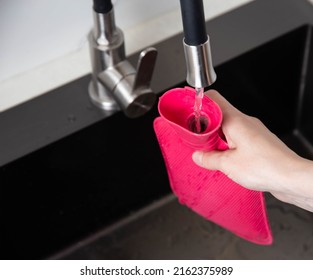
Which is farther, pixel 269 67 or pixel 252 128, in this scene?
pixel 269 67

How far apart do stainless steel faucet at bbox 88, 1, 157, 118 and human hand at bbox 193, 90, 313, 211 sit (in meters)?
0.10

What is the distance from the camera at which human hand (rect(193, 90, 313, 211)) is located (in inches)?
23.3

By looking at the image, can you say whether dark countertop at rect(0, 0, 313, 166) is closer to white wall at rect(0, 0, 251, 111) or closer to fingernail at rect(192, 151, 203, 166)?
white wall at rect(0, 0, 251, 111)

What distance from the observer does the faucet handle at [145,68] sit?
643 millimetres

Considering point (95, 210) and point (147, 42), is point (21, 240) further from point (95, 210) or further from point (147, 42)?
point (147, 42)

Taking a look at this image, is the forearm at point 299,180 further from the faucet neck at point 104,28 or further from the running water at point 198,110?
the faucet neck at point 104,28

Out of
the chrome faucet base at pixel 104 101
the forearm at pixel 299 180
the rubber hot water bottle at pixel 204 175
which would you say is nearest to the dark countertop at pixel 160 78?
the chrome faucet base at pixel 104 101

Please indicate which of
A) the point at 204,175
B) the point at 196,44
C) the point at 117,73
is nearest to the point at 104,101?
the point at 117,73

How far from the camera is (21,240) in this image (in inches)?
31.2

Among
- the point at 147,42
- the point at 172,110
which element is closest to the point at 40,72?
the point at 147,42

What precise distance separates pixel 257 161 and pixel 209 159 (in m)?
0.06

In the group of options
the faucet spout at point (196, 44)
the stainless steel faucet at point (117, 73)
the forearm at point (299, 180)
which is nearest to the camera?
the faucet spout at point (196, 44)

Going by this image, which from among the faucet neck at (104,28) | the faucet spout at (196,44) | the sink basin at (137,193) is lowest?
the sink basin at (137,193)

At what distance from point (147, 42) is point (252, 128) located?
289 mm
